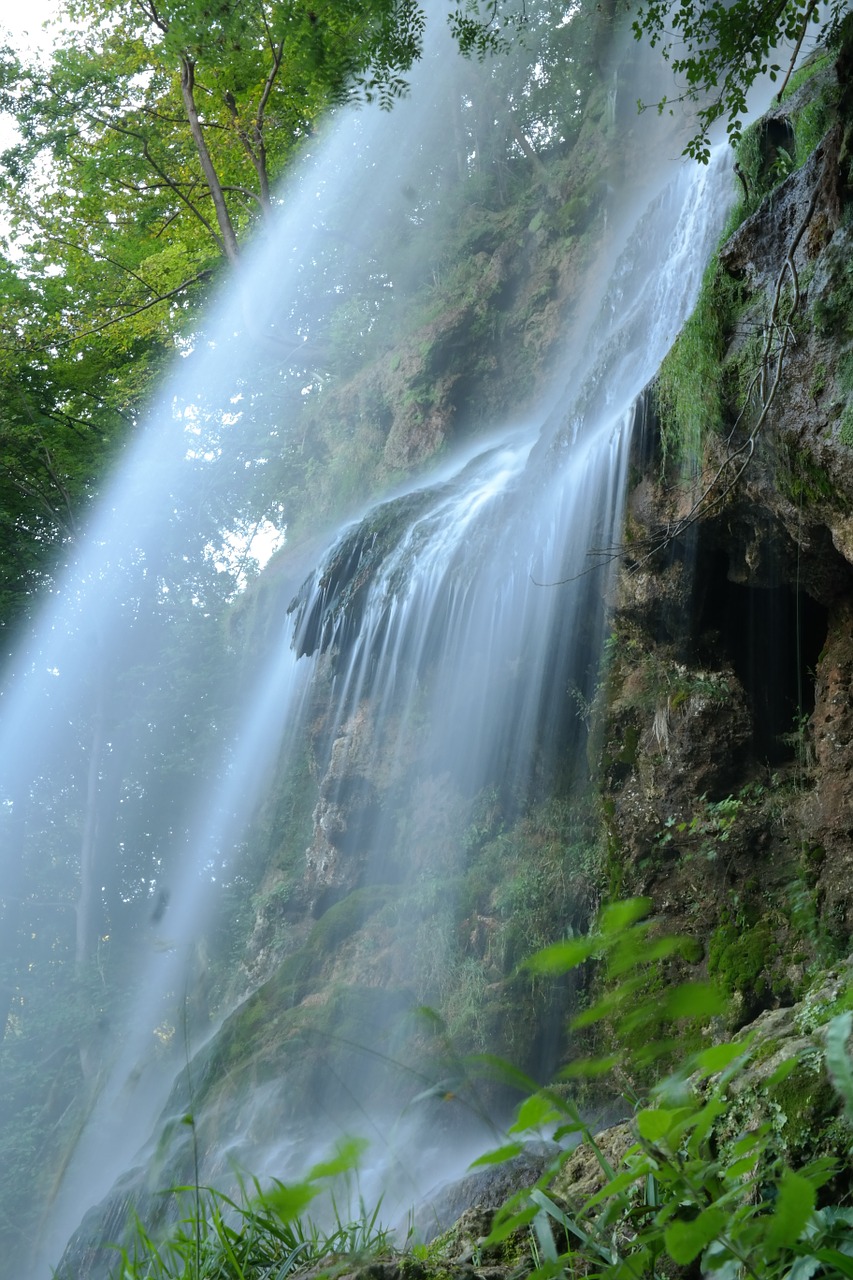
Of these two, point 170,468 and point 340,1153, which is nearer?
point 340,1153

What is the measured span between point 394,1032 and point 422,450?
31.9 feet

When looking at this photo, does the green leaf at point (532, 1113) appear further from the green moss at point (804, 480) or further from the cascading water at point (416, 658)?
the green moss at point (804, 480)

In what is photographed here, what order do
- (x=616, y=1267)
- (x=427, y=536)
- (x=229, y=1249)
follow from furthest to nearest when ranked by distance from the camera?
(x=427, y=536), (x=229, y=1249), (x=616, y=1267)

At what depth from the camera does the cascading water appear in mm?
8016

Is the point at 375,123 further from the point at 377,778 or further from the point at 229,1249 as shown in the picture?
the point at 229,1249

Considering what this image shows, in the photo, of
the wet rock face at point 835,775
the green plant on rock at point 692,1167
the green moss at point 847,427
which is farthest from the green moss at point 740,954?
the green plant on rock at point 692,1167

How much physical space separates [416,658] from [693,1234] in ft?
29.8

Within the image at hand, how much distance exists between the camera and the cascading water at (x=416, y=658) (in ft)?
26.3

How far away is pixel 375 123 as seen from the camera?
18.6 meters

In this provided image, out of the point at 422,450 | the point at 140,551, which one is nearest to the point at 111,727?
the point at 140,551

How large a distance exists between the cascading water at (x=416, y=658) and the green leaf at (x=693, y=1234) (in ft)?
10.5

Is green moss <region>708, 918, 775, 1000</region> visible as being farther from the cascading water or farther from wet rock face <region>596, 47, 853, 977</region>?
the cascading water

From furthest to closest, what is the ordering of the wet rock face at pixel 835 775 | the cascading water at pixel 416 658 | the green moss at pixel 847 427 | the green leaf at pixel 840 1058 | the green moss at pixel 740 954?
the cascading water at pixel 416 658
the green moss at pixel 740 954
the wet rock face at pixel 835 775
the green moss at pixel 847 427
the green leaf at pixel 840 1058

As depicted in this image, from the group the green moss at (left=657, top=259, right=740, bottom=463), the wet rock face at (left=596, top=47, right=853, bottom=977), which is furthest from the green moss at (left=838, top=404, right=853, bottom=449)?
the green moss at (left=657, top=259, right=740, bottom=463)
